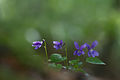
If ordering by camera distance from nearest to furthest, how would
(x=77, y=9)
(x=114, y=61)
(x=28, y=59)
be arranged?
1. (x=28, y=59)
2. (x=114, y=61)
3. (x=77, y=9)

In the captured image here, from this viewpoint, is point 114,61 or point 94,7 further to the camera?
point 94,7

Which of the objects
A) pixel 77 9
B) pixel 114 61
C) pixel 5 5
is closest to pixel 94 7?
pixel 77 9

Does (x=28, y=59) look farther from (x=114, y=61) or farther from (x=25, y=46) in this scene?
(x=114, y=61)

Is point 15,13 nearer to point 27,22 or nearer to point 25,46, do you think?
point 27,22

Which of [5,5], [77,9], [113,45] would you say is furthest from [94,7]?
[5,5]

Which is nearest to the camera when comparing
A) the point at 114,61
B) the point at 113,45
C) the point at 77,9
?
the point at 114,61

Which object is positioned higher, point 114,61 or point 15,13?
point 15,13

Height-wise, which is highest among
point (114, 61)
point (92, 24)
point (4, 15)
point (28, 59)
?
point (4, 15)
